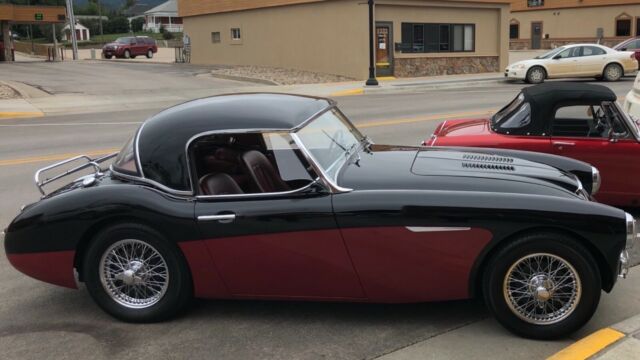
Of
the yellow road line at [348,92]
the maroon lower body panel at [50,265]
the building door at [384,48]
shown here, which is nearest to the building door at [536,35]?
the building door at [384,48]

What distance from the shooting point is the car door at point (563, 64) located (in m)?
23.4

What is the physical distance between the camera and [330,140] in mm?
4418

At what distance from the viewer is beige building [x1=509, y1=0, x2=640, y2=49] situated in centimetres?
4950

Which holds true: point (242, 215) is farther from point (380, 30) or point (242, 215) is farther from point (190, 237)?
point (380, 30)

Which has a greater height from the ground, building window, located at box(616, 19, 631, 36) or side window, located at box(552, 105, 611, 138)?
building window, located at box(616, 19, 631, 36)

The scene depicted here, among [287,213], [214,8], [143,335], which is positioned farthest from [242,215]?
[214,8]

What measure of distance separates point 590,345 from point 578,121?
11.5 ft

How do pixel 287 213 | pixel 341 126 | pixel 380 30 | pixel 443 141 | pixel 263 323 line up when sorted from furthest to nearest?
pixel 380 30 < pixel 443 141 < pixel 341 126 < pixel 263 323 < pixel 287 213

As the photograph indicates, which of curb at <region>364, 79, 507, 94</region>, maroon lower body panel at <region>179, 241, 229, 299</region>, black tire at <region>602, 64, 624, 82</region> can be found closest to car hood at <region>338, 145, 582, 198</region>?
maroon lower body panel at <region>179, 241, 229, 299</region>

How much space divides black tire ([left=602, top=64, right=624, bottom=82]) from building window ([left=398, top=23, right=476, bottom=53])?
788cm

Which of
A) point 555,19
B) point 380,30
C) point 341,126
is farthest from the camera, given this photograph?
point 555,19

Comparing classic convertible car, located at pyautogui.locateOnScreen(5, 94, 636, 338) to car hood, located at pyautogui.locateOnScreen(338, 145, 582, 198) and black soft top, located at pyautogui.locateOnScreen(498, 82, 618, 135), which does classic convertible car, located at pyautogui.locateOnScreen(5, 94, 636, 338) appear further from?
black soft top, located at pyautogui.locateOnScreen(498, 82, 618, 135)

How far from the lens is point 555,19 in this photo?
54.4m

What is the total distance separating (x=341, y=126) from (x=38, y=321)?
2499 millimetres
